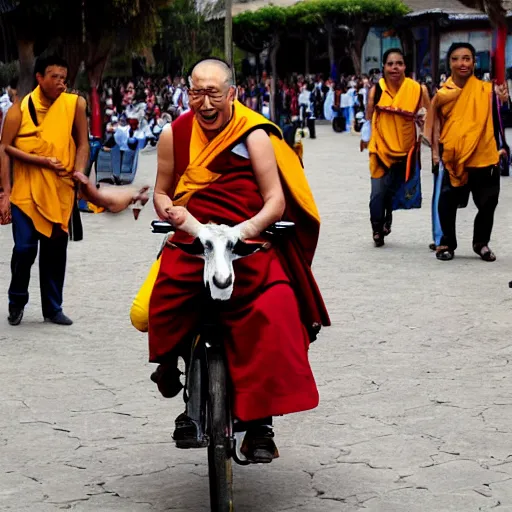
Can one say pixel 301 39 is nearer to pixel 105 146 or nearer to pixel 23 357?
pixel 105 146

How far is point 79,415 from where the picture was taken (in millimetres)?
6066

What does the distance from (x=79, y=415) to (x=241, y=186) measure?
1.73m

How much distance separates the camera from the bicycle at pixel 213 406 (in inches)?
175

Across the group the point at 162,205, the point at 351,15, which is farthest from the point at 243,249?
the point at 351,15

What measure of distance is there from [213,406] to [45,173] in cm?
402

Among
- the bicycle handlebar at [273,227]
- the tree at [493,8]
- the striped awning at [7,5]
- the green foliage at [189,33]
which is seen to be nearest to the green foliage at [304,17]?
the green foliage at [189,33]

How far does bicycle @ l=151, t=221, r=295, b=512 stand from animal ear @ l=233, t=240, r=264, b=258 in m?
0.13

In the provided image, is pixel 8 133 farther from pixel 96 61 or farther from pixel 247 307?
pixel 96 61

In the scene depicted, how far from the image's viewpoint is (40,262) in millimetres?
8359

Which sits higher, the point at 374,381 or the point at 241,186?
the point at 241,186

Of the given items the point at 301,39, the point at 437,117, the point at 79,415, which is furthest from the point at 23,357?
the point at 301,39

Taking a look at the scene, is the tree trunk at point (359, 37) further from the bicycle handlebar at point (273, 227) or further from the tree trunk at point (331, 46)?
the bicycle handlebar at point (273, 227)

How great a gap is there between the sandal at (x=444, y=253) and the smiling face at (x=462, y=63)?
137 cm

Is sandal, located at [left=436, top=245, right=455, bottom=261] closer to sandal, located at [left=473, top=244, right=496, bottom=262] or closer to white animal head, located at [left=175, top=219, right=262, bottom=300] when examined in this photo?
sandal, located at [left=473, top=244, right=496, bottom=262]
